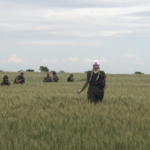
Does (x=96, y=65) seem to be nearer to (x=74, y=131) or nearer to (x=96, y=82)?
(x=96, y=82)

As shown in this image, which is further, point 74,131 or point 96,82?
point 96,82

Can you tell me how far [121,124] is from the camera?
8.42 meters

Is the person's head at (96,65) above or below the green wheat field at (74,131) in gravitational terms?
above

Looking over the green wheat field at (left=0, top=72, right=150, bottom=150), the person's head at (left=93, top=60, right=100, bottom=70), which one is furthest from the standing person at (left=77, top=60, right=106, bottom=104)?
the green wheat field at (left=0, top=72, right=150, bottom=150)

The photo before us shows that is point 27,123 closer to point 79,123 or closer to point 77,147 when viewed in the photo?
point 79,123

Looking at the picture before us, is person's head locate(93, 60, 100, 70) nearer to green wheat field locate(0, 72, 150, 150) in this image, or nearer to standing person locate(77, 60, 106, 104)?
standing person locate(77, 60, 106, 104)

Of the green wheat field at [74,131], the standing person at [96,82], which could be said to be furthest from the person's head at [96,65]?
A: the green wheat field at [74,131]

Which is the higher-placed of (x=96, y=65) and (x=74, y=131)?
(x=96, y=65)

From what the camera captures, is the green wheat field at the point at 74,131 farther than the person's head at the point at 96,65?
No

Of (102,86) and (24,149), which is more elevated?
(102,86)

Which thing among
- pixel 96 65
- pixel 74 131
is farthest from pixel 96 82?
pixel 74 131

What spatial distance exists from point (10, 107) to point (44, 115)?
2.63 meters

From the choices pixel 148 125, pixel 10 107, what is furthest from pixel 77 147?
pixel 10 107

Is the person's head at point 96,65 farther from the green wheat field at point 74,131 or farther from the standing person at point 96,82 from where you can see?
the green wheat field at point 74,131
